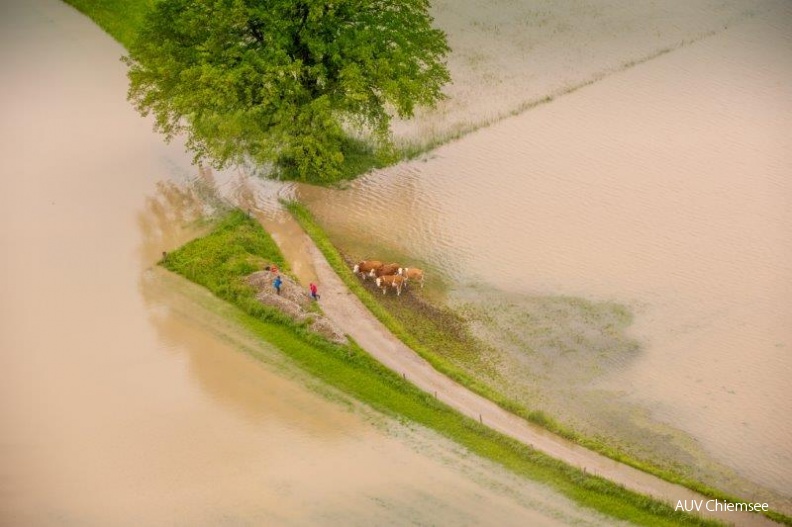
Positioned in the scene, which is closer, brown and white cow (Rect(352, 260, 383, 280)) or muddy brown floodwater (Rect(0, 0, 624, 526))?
muddy brown floodwater (Rect(0, 0, 624, 526))

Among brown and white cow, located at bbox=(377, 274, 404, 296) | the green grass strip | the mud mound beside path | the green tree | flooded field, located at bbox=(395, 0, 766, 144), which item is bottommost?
the mud mound beside path

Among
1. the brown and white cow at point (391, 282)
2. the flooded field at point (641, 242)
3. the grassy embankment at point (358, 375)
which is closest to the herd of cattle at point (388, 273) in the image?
the brown and white cow at point (391, 282)

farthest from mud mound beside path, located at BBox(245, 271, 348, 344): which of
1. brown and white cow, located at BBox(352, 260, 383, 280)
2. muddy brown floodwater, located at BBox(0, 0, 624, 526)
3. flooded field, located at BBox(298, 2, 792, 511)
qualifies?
flooded field, located at BBox(298, 2, 792, 511)

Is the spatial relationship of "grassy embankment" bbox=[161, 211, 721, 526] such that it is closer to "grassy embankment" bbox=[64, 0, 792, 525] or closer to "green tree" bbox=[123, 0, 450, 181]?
"grassy embankment" bbox=[64, 0, 792, 525]

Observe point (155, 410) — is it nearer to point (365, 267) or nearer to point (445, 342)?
point (365, 267)

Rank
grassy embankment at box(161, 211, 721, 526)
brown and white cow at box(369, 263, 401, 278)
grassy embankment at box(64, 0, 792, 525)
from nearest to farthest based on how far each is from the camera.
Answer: grassy embankment at box(161, 211, 721, 526) < grassy embankment at box(64, 0, 792, 525) < brown and white cow at box(369, 263, 401, 278)

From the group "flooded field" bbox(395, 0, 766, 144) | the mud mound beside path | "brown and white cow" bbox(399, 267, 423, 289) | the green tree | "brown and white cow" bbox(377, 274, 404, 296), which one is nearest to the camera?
the mud mound beside path

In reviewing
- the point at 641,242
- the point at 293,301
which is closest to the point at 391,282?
the point at 293,301

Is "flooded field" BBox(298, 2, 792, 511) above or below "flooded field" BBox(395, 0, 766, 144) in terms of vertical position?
below

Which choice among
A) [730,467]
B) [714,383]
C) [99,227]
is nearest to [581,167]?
[714,383]
